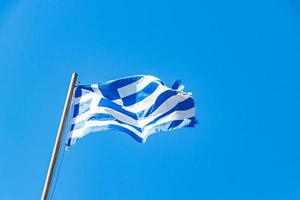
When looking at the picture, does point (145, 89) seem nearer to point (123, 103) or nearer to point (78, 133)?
point (123, 103)

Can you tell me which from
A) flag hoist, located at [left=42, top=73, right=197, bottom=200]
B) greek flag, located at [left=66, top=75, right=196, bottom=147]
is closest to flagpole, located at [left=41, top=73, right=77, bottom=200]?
flag hoist, located at [left=42, top=73, right=197, bottom=200]

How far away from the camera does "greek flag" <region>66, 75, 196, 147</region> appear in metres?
8.05

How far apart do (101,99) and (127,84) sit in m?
0.79

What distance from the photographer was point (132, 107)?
8.67 metres

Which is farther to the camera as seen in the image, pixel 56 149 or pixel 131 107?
pixel 131 107

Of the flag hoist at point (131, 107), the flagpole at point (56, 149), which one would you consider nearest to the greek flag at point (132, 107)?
the flag hoist at point (131, 107)

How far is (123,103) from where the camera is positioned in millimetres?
8688

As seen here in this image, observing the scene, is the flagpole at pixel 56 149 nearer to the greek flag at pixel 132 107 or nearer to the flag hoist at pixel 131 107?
the flag hoist at pixel 131 107

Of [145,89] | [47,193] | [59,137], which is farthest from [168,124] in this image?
[47,193]

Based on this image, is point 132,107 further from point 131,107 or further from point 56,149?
point 56,149

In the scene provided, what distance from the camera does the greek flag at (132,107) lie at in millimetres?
8047

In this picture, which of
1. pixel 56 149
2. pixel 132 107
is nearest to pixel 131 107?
pixel 132 107

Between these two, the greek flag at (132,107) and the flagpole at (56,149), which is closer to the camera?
the flagpole at (56,149)

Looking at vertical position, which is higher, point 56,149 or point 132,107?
point 132,107
